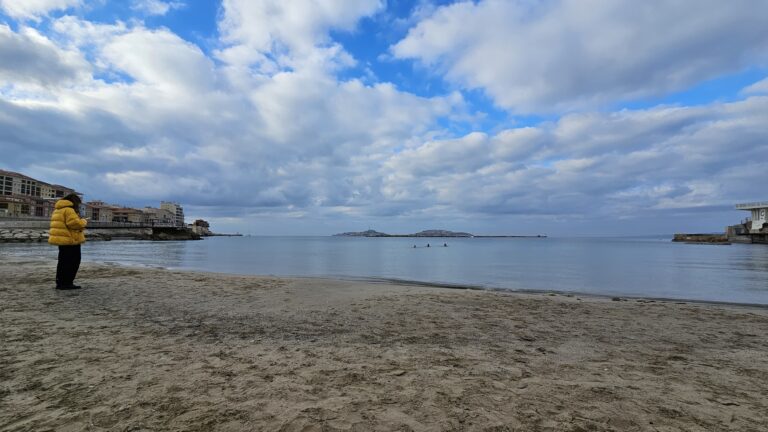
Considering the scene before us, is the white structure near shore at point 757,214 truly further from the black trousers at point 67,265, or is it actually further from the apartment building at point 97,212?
the apartment building at point 97,212

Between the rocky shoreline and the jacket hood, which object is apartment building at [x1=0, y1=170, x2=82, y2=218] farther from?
the jacket hood

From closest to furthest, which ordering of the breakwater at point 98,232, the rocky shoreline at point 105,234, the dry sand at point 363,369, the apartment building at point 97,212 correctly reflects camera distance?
the dry sand at point 363,369
the rocky shoreline at point 105,234
the breakwater at point 98,232
the apartment building at point 97,212

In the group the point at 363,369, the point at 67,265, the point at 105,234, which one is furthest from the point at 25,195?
the point at 363,369

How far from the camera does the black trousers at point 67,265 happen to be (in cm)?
932

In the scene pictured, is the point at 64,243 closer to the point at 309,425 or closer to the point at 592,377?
the point at 309,425

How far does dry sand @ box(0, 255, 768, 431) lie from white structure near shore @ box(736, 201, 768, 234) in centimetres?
9885

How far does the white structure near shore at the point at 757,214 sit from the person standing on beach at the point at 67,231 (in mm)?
109447

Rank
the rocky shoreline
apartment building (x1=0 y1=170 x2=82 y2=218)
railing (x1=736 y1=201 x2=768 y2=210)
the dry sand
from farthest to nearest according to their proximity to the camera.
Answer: apartment building (x1=0 y1=170 x2=82 y2=218), railing (x1=736 y1=201 x2=768 y2=210), the rocky shoreline, the dry sand

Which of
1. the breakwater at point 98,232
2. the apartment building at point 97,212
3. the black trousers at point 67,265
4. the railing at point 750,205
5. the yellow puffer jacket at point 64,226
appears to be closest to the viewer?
the yellow puffer jacket at point 64,226

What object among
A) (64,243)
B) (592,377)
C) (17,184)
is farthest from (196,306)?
(17,184)

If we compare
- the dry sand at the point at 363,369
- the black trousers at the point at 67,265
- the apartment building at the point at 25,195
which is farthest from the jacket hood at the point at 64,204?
the apartment building at the point at 25,195

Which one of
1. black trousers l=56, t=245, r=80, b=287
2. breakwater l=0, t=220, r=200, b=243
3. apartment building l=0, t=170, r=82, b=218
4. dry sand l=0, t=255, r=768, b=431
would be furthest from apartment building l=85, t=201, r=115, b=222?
dry sand l=0, t=255, r=768, b=431

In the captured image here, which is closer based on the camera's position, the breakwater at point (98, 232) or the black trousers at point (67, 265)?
the black trousers at point (67, 265)

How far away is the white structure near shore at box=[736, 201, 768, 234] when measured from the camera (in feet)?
253
